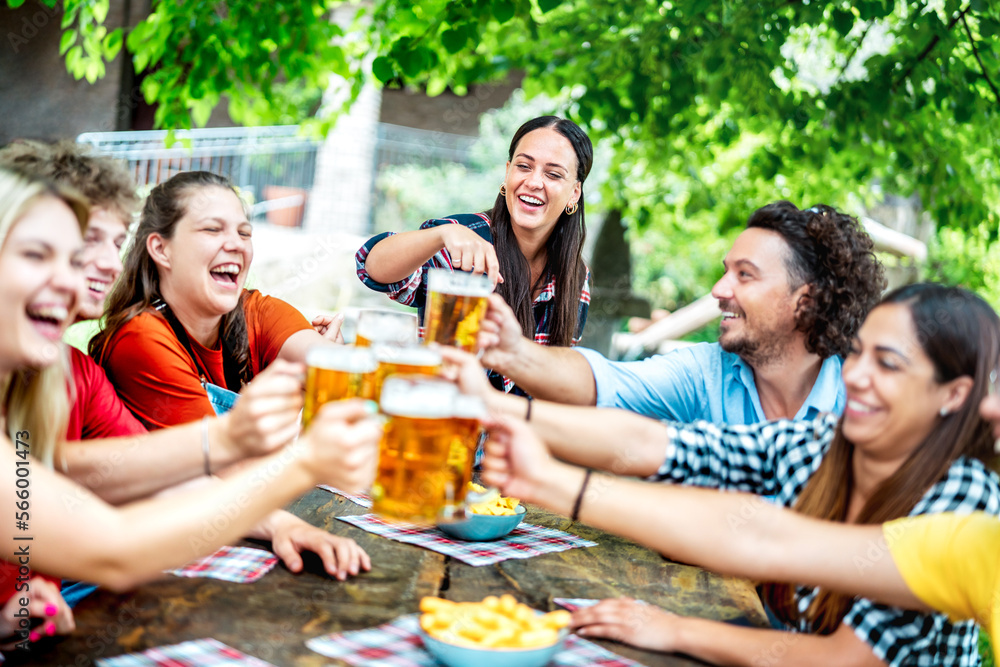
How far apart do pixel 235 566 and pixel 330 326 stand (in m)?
1.45

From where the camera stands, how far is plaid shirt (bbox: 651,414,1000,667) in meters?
1.49

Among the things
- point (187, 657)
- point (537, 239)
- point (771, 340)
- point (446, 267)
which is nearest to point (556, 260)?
point (537, 239)

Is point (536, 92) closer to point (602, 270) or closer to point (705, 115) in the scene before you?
point (705, 115)

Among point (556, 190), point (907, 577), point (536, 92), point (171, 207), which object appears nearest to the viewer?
point (907, 577)

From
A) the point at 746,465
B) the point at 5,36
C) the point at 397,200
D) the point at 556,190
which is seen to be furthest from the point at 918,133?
the point at 397,200

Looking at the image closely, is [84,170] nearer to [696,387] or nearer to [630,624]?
[630,624]

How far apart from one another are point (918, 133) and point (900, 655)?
4211 mm

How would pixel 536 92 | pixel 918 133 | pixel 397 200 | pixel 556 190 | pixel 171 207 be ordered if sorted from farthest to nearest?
pixel 397 200
pixel 536 92
pixel 918 133
pixel 556 190
pixel 171 207

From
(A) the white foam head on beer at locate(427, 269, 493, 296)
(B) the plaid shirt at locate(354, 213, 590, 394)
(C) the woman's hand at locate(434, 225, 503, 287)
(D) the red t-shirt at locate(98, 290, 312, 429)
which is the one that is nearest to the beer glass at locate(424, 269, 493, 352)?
(A) the white foam head on beer at locate(427, 269, 493, 296)

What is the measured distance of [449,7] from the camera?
4074 mm

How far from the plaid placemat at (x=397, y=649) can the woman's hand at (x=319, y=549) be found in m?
0.29

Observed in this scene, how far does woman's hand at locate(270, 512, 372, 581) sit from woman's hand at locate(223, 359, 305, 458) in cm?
45

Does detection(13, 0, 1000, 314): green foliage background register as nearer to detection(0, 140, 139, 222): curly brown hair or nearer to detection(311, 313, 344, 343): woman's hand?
detection(311, 313, 344, 343): woman's hand

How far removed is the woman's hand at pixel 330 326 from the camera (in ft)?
10.1
